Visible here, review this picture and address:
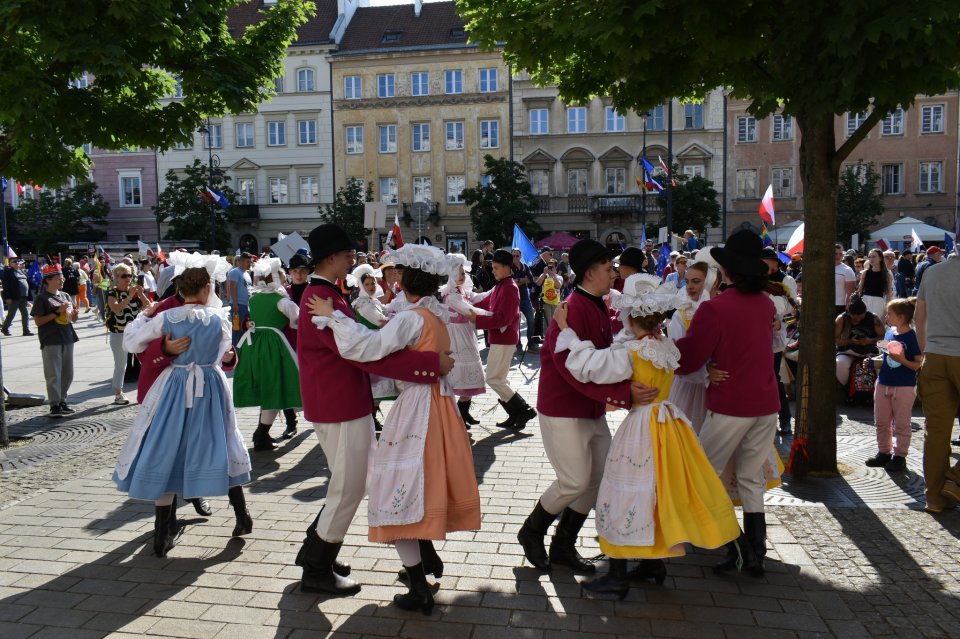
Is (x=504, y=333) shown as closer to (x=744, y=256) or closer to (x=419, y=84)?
(x=744, y=256)

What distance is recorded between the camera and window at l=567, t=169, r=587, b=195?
46.2 meters

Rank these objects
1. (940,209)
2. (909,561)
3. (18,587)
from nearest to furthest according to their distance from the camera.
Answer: (18,587), (909,561), (940,209)

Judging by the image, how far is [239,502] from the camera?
5461 mm

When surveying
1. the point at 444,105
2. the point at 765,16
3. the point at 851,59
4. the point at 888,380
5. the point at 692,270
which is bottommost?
the point at 888,380

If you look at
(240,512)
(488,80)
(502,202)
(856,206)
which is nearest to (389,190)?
(488,80)

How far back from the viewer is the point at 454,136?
156 feet

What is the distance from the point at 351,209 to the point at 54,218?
17290mm

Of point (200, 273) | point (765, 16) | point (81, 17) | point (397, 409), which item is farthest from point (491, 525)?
point (81, 17)

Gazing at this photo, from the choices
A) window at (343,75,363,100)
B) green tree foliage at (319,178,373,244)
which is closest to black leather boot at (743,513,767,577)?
green tree foliage at (319,178,373,244)

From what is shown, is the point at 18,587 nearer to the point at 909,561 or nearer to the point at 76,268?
the point at 909,561

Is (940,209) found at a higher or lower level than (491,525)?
higher

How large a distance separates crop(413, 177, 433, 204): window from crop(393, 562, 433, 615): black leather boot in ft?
146

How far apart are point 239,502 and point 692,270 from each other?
157 inches

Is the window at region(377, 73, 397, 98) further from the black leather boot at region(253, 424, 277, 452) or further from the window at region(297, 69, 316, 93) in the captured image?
the black leather boot at region(253, 424, 277, 452)
